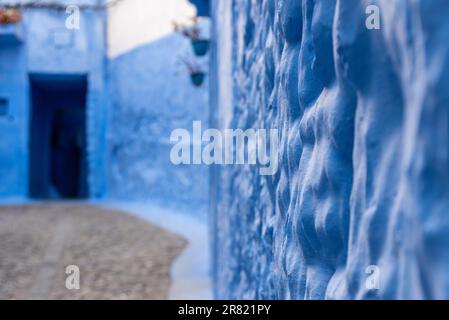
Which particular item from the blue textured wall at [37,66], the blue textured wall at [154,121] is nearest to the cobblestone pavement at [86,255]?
the blue textured wall at [154,121]

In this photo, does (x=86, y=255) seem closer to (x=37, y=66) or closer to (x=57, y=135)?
(x=37, y=66)

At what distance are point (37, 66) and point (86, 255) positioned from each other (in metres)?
7.79

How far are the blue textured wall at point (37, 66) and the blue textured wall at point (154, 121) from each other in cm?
45

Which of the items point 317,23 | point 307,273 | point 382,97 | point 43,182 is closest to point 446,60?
point 382,97

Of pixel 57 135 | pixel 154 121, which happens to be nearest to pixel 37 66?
pixel 154 121

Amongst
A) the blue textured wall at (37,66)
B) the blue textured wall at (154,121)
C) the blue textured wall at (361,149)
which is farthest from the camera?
the blue textured wall at (37,66)

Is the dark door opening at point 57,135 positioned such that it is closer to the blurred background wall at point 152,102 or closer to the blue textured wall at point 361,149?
the blurred background wall at point 152,102

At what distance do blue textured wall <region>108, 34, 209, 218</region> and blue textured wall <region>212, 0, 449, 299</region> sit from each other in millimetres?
7249

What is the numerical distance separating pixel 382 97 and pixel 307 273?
0.47 meters

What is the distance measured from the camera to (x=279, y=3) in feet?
4.13

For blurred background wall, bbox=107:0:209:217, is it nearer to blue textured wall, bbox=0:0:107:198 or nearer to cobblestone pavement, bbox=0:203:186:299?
blue textured wall, bbox=0:0:107:198

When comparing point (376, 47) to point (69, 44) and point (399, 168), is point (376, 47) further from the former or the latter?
point (69, 44)

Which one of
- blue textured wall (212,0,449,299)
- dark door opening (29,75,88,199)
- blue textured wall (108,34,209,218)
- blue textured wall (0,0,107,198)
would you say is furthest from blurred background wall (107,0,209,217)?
blue textured wall (212,0,449,299)

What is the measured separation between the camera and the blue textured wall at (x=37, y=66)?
12133mm
